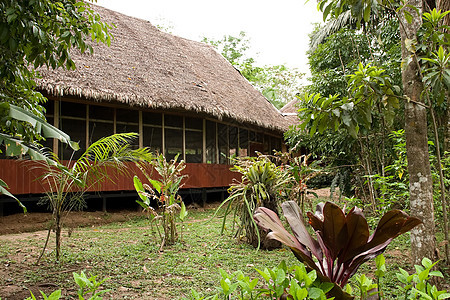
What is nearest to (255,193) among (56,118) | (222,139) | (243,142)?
(56,118)

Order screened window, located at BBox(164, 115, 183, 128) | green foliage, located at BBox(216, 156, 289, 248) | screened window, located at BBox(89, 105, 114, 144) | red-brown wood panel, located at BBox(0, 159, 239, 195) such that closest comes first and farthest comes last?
green foliage, located at BBox(216, 156, 289, 248) < red-brown wood panel, located at BBox(0, 159, 239, 195) < screened window, located at BBox(89, 105, 114, 144) < screened window, located at BBox(164, 115, 183, 128)

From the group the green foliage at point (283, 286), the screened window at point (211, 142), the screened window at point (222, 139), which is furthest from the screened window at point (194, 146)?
the green foliage at point (283, 286)

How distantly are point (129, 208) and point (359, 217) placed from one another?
7683 mm

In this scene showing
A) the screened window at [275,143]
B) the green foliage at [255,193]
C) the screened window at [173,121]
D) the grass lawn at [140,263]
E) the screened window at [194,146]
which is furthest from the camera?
the screened window at [275,143]

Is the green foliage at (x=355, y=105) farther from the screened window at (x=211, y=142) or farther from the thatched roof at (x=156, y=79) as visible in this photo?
the screened window at (x=211, y=142)

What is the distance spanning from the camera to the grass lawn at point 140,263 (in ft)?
9.33

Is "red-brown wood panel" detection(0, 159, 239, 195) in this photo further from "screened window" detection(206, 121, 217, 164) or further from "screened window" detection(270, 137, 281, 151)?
"screened window" detection(270, 137, 281, 151)

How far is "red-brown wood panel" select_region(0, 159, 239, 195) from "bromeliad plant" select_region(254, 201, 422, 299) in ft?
8.17

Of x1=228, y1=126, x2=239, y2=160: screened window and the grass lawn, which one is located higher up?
x1=228, y1=126, x2=239, y2=160: screened window

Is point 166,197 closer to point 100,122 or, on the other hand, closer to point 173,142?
point 100,122

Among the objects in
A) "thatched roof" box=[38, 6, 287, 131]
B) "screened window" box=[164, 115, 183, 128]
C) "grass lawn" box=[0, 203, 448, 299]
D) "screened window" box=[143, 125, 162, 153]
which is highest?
"thatched roof" box=[38, 6, 287, 131]

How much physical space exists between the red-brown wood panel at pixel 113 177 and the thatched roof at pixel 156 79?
1.46 meters

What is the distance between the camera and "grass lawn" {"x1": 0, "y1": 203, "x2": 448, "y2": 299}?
284 centimetres

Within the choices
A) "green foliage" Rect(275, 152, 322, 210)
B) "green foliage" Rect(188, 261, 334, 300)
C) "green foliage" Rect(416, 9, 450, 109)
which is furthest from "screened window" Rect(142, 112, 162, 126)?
"green foliage" Rect(188, 261, 334, 300)
